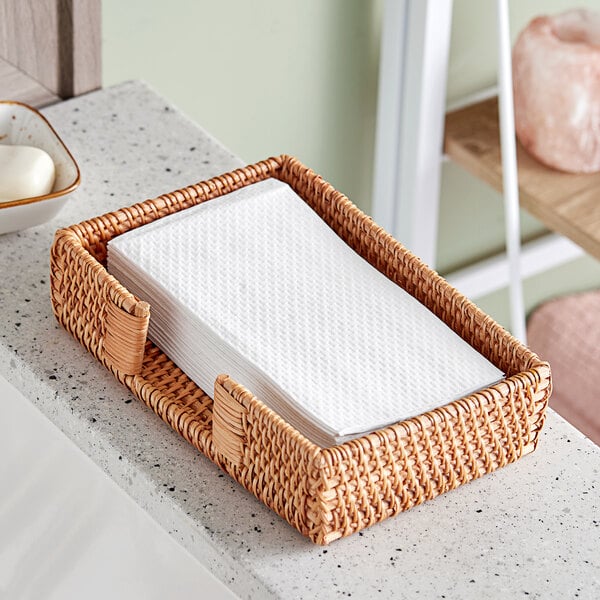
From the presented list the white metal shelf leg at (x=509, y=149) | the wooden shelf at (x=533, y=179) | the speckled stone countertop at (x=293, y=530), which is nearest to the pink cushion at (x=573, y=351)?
the white metal shelf leg at (x=509, y=149)

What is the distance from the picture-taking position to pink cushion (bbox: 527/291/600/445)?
4.98 feet

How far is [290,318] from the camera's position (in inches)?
27.0

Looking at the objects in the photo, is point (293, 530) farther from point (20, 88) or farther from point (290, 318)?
point (20, 88)

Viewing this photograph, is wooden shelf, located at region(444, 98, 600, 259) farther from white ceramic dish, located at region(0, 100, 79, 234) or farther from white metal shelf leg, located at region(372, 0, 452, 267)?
white ceramic dish, located at region(0, 100, 79, 234)

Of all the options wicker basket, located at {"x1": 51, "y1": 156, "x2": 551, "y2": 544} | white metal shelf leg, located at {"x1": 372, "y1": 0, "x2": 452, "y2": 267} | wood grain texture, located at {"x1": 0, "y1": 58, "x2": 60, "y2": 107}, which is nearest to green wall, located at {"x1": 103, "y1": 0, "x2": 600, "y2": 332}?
white metal shelf leg, located at {"x1": 372, "y1": 0, "x2": 452, "y2": 267}

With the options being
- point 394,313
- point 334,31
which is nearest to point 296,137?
point 334,31

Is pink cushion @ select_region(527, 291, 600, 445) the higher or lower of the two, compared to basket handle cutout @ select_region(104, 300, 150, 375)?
lower

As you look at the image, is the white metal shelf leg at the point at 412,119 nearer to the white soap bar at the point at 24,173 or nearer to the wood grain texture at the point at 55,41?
the wood grain texture at the point at 55,41

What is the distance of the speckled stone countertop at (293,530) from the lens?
0.61 meters

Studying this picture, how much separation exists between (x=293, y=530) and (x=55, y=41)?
517 mm

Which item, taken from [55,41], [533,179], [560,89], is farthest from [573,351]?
[55,41]

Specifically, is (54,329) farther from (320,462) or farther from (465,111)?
(465,111)

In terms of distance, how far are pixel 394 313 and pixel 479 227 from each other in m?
0.89

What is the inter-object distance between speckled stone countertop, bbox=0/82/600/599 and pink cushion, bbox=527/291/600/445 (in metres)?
0.82
